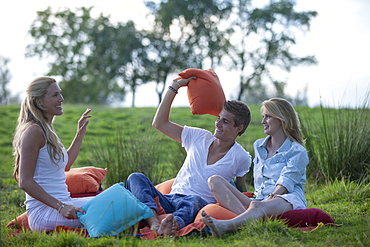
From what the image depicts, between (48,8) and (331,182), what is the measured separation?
2719 cm

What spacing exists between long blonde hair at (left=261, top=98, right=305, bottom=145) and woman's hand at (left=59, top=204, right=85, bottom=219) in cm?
171

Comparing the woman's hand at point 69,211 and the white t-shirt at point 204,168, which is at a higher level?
the white t-shirt at point 204,168

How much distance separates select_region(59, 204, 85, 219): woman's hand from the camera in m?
3.04

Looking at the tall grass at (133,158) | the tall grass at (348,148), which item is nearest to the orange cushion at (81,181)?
the tall grass at (133,158)

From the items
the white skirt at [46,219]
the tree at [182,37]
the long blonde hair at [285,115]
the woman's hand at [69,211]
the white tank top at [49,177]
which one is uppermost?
the tree at [182,37]

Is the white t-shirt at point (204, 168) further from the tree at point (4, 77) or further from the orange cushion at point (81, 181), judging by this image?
the tree at point (4, 77)

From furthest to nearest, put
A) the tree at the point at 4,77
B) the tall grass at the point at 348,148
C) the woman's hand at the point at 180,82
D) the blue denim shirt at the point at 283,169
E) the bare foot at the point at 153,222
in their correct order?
the tree at the point at 4,77 → the tall grass at the point at 348,148 → the woman's hand at the point at 180,82 → the blue denim shirt at the point at 283,169 → the bare foot at the point at 153,222

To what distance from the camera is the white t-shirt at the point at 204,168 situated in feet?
11.7

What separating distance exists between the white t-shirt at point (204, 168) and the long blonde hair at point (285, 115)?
405 millimetres

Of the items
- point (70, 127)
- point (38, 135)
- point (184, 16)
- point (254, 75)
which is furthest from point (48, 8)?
point (38, 135)

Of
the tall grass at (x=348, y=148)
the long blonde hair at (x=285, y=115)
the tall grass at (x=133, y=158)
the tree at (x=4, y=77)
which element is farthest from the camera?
the tree at (x=4, y=77)

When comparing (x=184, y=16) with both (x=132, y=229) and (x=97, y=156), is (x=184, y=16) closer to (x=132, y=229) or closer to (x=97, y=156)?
(x=97, y=156)

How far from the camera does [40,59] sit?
89.6 ft

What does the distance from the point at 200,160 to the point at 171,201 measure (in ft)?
1.44
